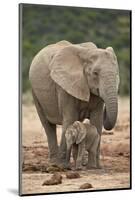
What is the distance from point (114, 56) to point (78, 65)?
0.28 metres

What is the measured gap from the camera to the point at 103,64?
19.1 ft

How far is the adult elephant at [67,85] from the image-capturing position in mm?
5867

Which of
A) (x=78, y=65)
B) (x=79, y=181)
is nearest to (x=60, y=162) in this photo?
(x=79, y=181)

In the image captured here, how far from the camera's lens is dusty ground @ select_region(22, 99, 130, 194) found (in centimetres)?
582

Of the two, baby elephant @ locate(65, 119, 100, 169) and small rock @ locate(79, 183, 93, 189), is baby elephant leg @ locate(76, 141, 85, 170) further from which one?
small rock @ locate(79, 183, 93, 189)

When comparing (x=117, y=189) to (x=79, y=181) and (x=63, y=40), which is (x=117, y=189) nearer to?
(x=79, y=181)

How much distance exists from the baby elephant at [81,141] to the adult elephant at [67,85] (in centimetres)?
4

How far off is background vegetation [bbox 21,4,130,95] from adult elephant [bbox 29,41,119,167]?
64 millimetres

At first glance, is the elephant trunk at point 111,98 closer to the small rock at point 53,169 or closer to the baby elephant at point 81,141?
the baby elephant at point 81,141

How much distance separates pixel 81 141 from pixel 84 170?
222mm

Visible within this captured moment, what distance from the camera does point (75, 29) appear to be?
6.00m

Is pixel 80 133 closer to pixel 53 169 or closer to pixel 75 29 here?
pixel 53 169

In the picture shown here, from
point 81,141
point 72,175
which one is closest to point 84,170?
point 72,175

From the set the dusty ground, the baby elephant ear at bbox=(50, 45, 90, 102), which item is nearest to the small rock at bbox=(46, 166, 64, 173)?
the dusty ground
